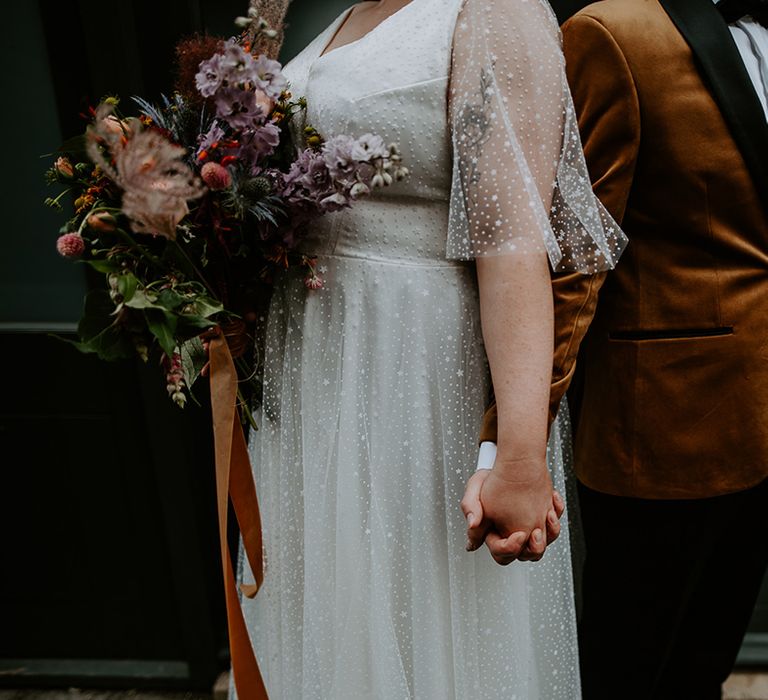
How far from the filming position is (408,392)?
117 centimetres

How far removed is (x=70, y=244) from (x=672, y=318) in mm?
984

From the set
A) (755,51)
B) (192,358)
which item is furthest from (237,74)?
(755,51)

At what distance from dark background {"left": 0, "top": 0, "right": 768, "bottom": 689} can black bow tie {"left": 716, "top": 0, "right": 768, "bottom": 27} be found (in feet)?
1.68

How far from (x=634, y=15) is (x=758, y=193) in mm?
356

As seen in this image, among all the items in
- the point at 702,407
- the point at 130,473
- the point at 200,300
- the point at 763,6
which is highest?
the point at 763,6

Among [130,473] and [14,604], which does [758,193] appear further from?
[14,604]

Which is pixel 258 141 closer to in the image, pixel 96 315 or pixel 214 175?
pixel 214 175

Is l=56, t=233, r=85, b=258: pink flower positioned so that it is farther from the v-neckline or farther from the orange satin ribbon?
the v-neckline

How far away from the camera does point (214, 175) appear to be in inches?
37.7

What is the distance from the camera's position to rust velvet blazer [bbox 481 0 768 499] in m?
1.10

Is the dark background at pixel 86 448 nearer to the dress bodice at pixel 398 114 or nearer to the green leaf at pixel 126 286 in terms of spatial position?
the dress bodice at pixel 398 114

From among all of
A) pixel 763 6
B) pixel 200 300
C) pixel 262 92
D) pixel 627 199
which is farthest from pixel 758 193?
pixel 200 300

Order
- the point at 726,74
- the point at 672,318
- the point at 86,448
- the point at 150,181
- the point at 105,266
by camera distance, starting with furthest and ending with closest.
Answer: the point at 86,448
the point at 672,318
the point at 726,74
the point at 105,266
the point at 150,181

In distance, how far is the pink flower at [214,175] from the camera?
956 mm
